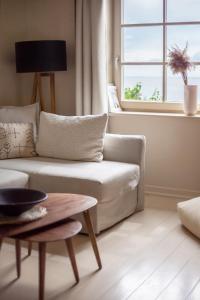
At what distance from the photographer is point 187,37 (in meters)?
4.66

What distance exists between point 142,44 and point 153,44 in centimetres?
12

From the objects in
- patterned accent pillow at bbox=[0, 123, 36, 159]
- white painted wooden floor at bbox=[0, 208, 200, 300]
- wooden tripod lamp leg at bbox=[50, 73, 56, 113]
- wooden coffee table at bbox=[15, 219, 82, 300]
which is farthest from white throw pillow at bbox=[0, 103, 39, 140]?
wooden coffee table at bbox=[15, 219, 82, 300]

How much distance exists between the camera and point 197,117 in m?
4.49

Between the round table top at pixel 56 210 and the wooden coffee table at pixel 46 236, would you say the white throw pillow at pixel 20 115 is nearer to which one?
the round table top at pixel 56 210

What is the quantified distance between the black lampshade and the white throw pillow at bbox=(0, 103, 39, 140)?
0.34 metres

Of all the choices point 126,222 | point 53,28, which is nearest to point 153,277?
point 126,222

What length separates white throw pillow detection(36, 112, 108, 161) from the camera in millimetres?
4152

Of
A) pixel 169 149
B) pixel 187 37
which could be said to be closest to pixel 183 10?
pixel 187 37

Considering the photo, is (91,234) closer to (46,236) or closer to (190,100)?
(46,236)

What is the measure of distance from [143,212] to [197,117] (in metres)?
0.95

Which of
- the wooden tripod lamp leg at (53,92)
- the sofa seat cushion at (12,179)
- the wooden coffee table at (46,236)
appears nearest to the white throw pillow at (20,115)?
the wooden tripod lamp leg at (53,92)

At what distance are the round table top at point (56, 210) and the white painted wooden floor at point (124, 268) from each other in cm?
41

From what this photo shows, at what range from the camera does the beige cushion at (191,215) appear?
3.63 metres

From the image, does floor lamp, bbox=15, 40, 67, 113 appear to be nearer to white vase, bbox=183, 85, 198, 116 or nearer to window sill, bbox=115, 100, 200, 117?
window sill, bbox=115, 100, 200, 117
